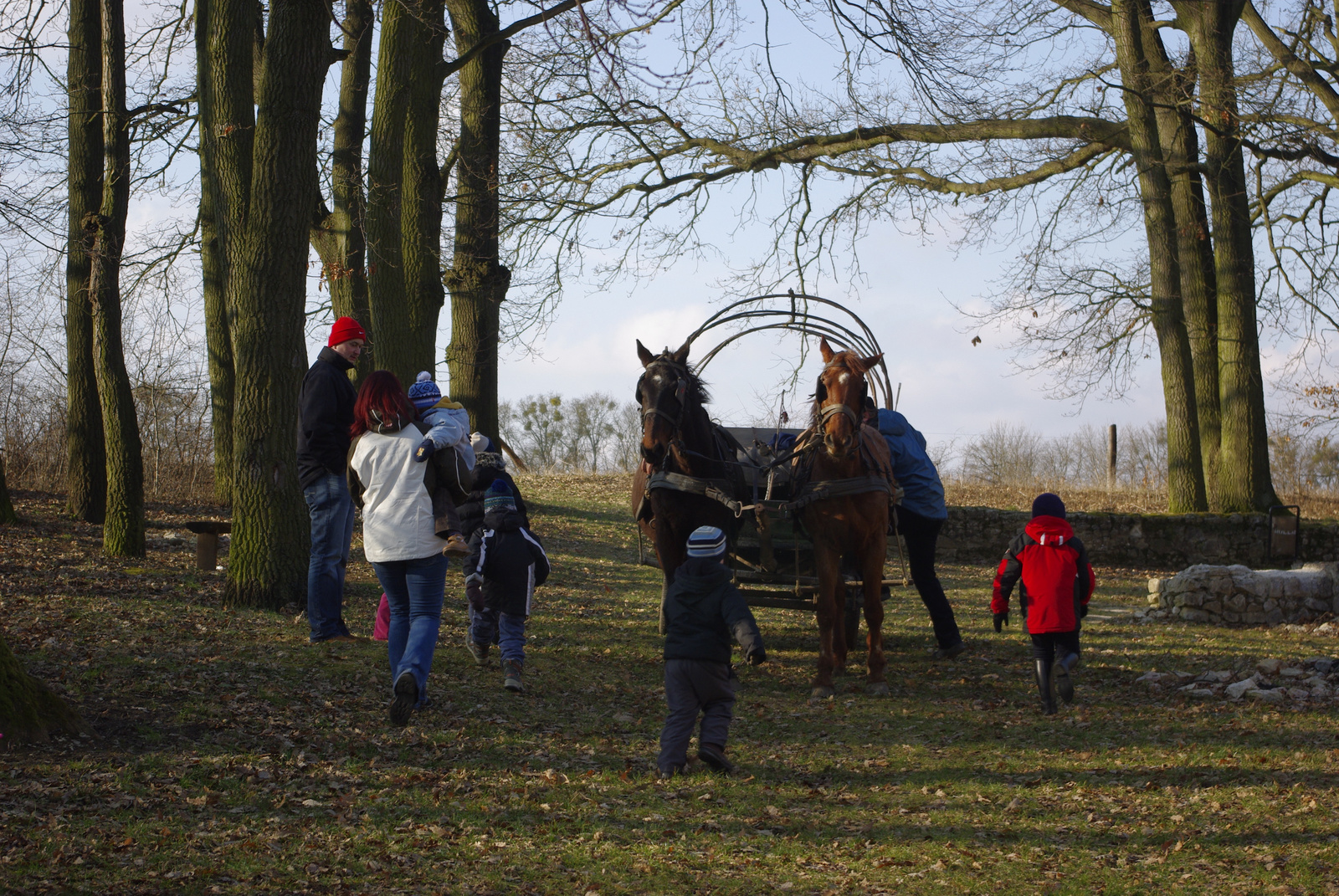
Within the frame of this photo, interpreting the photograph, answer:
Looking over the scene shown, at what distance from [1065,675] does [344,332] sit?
18.7 ft

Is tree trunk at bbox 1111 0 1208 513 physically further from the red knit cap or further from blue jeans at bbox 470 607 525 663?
the red knit cap

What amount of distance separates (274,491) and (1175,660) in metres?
7.95

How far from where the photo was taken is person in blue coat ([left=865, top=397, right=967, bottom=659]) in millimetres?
9273

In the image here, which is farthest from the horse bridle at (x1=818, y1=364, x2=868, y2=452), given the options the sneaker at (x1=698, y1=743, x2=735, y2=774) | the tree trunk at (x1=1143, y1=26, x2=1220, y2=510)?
the tree trunk at (x1=1143, y1=26, x2=1220, y2=510)

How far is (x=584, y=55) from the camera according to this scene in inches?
319

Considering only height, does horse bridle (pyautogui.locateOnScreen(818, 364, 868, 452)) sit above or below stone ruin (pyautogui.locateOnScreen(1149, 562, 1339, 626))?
above

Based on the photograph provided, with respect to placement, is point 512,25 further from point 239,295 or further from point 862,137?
point 862,137

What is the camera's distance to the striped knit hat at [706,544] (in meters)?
6.01

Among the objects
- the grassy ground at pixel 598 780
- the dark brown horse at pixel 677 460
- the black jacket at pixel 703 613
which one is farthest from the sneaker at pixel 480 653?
the black jacket at pixel 703 613

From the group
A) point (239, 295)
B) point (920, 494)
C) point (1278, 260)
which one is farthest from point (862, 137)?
point (239, 295)

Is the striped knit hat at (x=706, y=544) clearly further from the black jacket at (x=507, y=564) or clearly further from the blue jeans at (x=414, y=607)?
the black jacket at (x=507, y=564)

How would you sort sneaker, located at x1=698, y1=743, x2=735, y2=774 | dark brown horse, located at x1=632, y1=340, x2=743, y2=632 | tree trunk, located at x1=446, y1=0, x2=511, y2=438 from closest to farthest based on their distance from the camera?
1. sneaker, located at x1=698, y1=743, x2=735, y2=774
2. dark brown horse, located at x1=632, y1=340, x2=743, y2=632
3. tree trunk, located at x1=446, y1=0, x2=511, y2=438

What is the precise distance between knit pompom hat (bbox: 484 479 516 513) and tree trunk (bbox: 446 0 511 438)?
7823 mm

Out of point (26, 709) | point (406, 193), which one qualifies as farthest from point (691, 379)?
point (406, 193)
